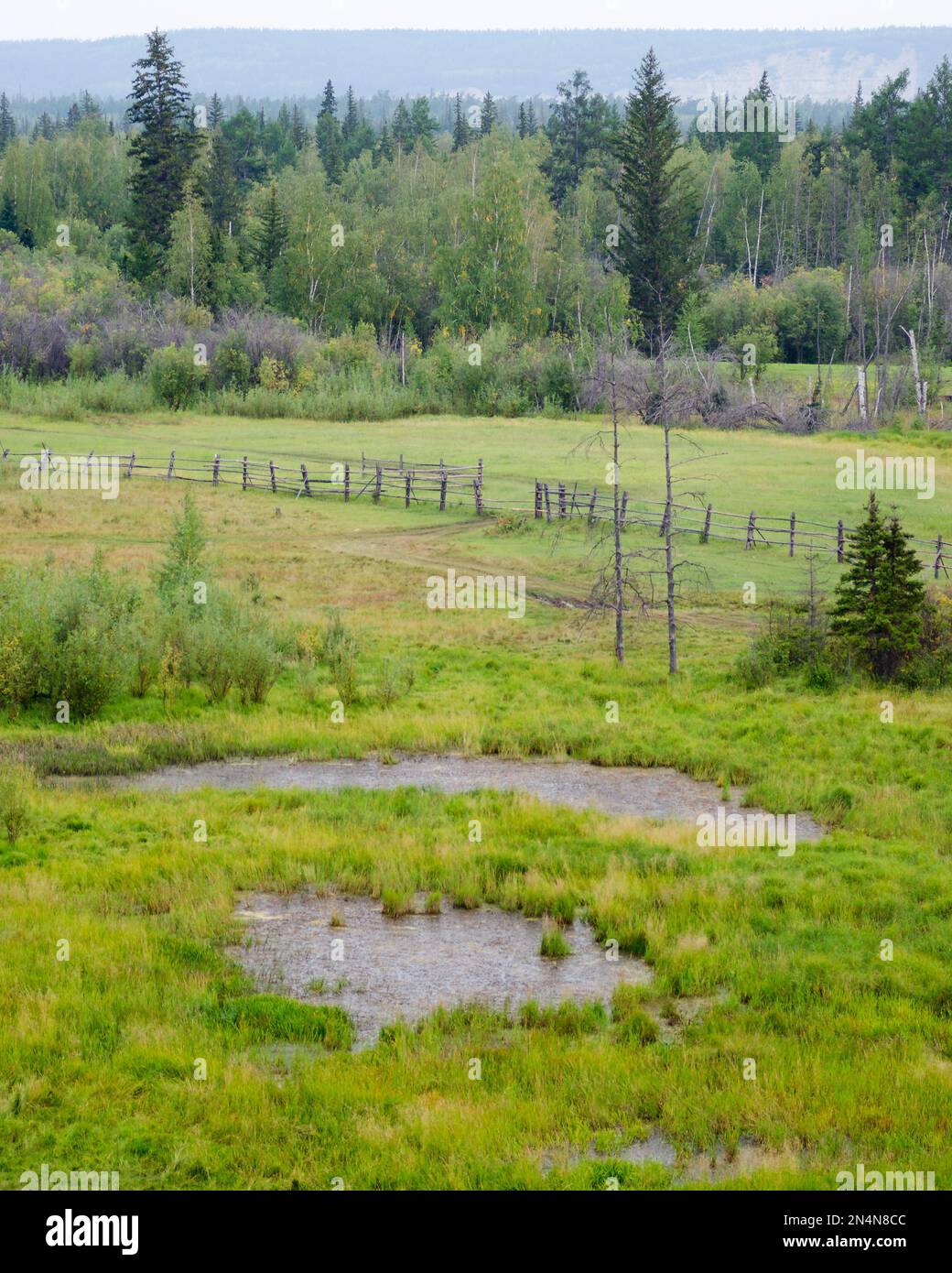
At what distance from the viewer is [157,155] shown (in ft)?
250

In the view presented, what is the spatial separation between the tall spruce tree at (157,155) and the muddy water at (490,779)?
210ft

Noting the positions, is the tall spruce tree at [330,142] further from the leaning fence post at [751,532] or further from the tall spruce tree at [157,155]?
the leaning fence post at [751,532]

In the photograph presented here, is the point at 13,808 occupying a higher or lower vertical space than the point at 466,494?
lower

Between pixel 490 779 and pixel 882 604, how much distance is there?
8461 millimetres

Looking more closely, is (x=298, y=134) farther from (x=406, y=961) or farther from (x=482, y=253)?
(x=406, y=961)

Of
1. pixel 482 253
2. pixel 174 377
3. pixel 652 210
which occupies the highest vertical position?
pixel 652 210

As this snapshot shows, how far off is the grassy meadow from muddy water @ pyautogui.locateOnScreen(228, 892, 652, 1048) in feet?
0.97

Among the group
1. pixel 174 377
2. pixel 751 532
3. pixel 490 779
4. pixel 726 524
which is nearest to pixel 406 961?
pixel 490 779

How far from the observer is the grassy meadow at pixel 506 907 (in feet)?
29.1

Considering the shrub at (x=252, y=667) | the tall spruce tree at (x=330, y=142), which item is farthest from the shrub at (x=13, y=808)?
the tall spruce tree at (x=330, y=142)

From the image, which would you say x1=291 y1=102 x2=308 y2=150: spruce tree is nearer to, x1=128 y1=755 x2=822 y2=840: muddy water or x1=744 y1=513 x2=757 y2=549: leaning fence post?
x1=744 y1=513 x2=757 y2=549: leaning fence post

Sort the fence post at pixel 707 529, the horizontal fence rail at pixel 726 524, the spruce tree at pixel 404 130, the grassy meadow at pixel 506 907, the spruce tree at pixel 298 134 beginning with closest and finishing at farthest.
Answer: the grassy meadow at pixel 506 907 < the horizontal fence rail at pixel 726 524 < the fence post at pixel 707 529 < the spruce tree at pixel 404 130 < the spruce tree at pixel 298 134

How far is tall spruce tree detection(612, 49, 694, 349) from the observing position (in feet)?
233

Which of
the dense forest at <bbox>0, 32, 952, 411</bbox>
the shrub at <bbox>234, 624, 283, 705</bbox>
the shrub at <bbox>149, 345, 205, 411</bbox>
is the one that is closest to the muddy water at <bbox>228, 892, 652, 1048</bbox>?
the shrub at <bbox>234, 624, 283, 705</bbox>
